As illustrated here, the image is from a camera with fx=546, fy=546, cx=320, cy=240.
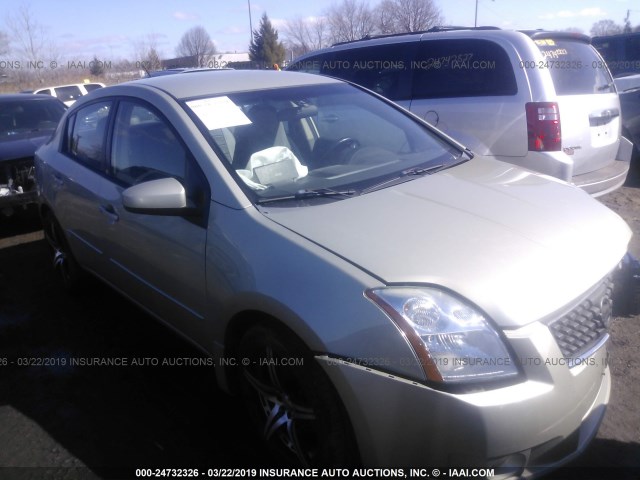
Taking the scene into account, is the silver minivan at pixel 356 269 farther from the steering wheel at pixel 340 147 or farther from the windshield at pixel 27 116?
the windshield at pixel 27 116

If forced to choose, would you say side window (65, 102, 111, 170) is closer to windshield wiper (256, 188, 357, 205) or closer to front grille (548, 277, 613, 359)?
windshield wiper (256, 188, 357, 205)

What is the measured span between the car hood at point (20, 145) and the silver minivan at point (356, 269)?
345 centimetres

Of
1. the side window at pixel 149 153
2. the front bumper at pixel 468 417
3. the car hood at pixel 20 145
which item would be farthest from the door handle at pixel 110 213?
the car hood at pixel 20 145

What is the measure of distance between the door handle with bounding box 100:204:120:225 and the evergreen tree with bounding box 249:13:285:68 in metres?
48.4

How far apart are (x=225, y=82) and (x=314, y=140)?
0.62 m

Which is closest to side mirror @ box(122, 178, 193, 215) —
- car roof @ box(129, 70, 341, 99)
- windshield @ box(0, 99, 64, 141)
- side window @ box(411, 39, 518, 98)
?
car roof @ box(129, 70, 341, 99)

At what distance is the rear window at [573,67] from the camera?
477 cm

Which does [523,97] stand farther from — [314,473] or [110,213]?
[314,473]

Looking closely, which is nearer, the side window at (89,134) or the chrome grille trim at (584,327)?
the chrome grille trim at (584,327)

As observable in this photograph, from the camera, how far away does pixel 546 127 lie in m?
4.50

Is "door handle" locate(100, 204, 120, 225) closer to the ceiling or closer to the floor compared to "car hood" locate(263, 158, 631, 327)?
closer to the floor

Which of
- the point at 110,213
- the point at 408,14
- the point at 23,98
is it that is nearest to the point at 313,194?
the point at 110,213

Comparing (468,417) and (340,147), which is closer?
(468,417)

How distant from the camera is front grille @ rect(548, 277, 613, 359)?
1.97 meters
